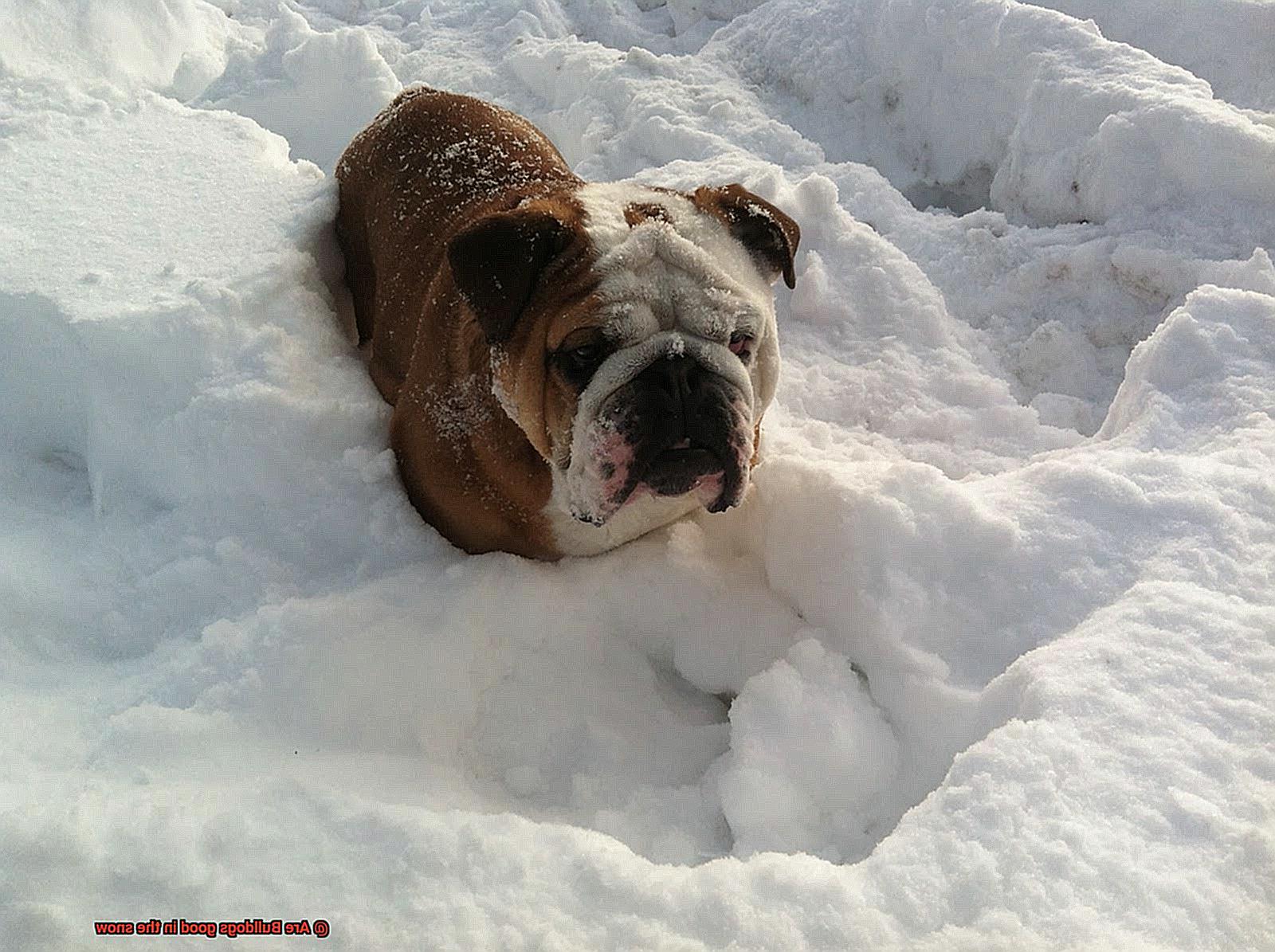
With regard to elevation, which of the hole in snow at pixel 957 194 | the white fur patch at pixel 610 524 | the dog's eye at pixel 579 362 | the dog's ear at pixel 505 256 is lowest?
the white fur patch at pixel 610 524

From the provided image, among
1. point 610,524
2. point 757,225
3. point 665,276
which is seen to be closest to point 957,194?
point 757,225

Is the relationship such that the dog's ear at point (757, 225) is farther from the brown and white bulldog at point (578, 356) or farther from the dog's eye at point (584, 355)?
the dog's eye at point (584, 355)

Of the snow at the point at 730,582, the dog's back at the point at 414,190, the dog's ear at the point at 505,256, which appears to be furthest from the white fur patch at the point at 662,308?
the dog's back at the point at 414,190

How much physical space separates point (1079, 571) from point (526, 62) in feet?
15.0

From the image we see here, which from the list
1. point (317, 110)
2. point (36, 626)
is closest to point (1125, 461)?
point (36, 626)

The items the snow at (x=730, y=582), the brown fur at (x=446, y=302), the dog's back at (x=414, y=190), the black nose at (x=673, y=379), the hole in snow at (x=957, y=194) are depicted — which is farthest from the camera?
the hole in snow at (x=957, y=194)

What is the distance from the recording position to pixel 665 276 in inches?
89.2

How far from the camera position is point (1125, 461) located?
229 cm

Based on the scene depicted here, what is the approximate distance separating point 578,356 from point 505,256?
0.29 meters

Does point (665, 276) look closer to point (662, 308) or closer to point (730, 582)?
point (662, 308)

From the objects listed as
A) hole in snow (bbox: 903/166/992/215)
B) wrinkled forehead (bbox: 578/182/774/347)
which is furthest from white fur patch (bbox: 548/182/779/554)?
hole in snow (bbox: 903/166/992/215)

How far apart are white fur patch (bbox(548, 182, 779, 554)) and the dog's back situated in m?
0.56

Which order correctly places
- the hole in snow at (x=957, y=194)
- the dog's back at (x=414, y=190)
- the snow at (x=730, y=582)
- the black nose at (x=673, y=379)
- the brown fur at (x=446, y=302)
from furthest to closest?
the hole in snow at (x=957, y=194), the dog's back at (x=414, y=190), the brown fur at (x=446, y=302), the black nose at (x=673, y=379), the snow at (x=730, y=582)

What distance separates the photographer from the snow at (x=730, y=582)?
143 centimetres
